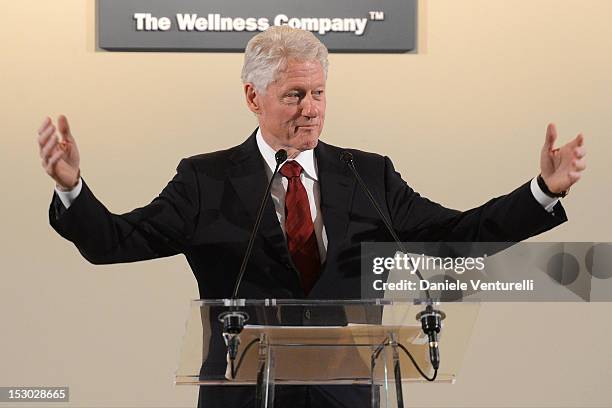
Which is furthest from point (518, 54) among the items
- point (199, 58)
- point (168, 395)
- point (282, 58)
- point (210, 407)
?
point (210, 407)

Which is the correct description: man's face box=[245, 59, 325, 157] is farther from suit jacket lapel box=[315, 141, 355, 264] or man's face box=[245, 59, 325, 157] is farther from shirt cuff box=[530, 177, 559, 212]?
shirt cuff box=[530, 177, 559, 212]

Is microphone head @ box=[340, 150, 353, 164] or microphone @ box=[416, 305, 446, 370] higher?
microphone head @ box=[340, 150, 353, 164]

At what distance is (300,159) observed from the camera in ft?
10.8

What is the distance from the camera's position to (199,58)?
438 centimetres

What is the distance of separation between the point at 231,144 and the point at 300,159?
110 centimetres

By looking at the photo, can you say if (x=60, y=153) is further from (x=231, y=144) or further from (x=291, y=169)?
(x=231, y=144)

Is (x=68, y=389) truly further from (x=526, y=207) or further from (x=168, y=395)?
(x=526, y=207)

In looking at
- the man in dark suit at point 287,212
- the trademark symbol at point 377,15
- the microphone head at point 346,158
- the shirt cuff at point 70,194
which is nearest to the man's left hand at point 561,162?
the man in dark suit at point 287,212

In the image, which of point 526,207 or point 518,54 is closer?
point 526,207

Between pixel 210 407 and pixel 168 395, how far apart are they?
137 centimetres

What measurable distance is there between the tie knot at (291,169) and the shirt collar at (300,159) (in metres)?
0.02

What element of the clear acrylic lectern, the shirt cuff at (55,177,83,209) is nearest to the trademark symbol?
the shirt cuff at (55,177,83,209)

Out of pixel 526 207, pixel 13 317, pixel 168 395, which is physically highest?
pixel 526 207

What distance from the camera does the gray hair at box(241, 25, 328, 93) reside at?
3.26 metres
